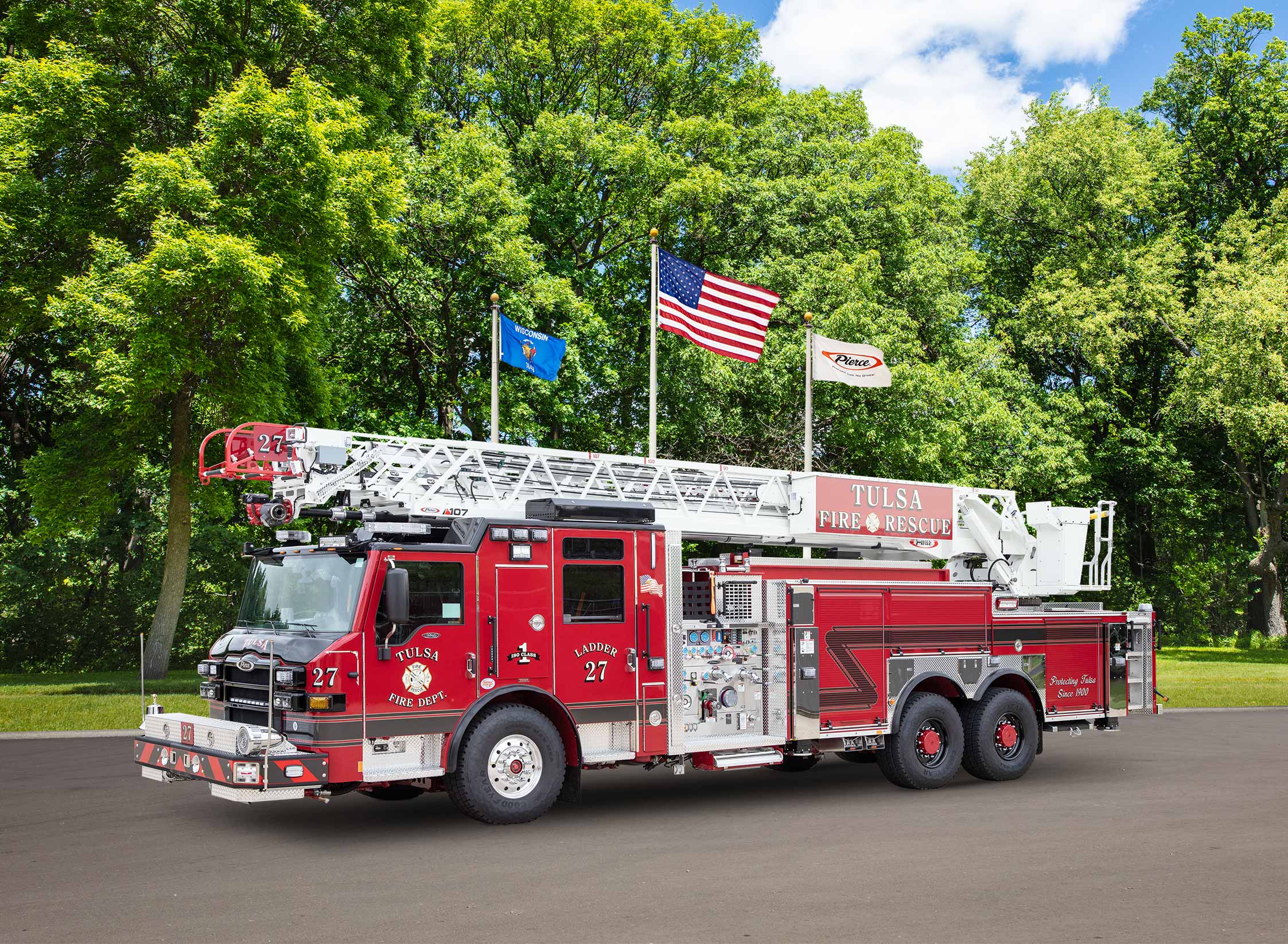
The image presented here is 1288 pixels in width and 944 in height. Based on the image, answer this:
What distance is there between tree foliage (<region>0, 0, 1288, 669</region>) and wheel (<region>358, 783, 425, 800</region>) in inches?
501

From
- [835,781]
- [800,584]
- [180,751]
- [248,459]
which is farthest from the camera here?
[835,781]

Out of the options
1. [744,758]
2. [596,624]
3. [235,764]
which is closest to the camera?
[235,764]

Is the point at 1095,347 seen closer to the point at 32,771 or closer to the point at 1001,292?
the point at 1001,292

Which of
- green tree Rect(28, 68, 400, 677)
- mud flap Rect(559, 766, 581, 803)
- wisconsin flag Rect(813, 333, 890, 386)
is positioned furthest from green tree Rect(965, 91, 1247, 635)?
mud flap Rect(559, 766, 581, 803)

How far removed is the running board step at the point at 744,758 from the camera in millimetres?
11328

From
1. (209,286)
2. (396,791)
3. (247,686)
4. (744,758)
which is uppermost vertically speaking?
(209,286)

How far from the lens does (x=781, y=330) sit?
29953 mm

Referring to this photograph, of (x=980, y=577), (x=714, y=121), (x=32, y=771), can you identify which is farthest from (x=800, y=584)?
(x=714, y=121)

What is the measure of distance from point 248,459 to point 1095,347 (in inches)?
1323

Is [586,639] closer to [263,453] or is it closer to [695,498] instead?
[695,498]

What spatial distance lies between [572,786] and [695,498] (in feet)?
12.7

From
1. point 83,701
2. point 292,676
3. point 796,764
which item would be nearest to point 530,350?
point 796,764

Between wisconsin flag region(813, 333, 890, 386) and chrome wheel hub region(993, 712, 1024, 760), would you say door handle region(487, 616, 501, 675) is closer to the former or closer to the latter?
chrome wheel hub region(993, 712, 1024, 760)

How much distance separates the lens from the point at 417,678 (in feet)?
31.6
